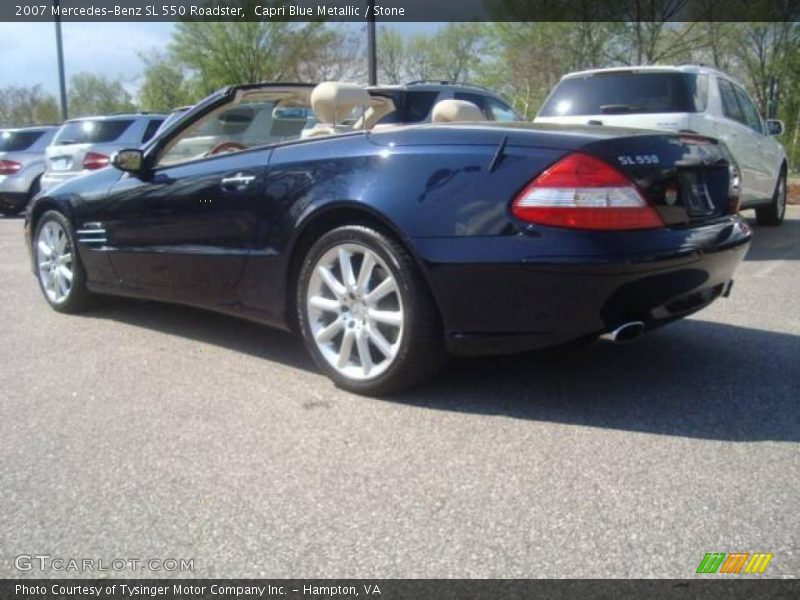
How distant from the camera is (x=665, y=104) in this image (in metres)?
7.59

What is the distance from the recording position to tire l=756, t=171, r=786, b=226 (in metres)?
9.87

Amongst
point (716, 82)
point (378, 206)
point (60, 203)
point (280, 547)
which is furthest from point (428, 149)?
point (716, 82)

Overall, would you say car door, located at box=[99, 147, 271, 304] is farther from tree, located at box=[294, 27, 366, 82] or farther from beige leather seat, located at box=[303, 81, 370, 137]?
tree, located at box=[294, 27, 366, 82]

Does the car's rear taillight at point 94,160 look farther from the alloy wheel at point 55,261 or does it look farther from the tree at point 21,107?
the tree at point 21,107

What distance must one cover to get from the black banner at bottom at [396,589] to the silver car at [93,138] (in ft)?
33.8

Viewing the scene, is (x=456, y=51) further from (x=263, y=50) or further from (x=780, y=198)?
(x=780, y=198)

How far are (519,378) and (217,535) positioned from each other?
1.81 m

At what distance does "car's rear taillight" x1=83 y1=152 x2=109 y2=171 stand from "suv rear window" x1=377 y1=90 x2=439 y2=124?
4871 millimetres

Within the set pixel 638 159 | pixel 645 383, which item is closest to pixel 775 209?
pixel 645 383

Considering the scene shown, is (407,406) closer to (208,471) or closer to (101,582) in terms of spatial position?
(208,471)

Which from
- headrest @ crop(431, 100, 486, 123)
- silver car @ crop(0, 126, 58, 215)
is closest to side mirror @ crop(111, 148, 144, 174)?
headrest @ crop(431, 100, 486, 123)

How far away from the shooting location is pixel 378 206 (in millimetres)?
3418

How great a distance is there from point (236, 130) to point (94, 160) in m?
6.86

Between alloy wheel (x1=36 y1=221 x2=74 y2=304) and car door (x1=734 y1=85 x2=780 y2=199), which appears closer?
alloy wheel (x1=36 y1=221 x2=74 y2=304)
